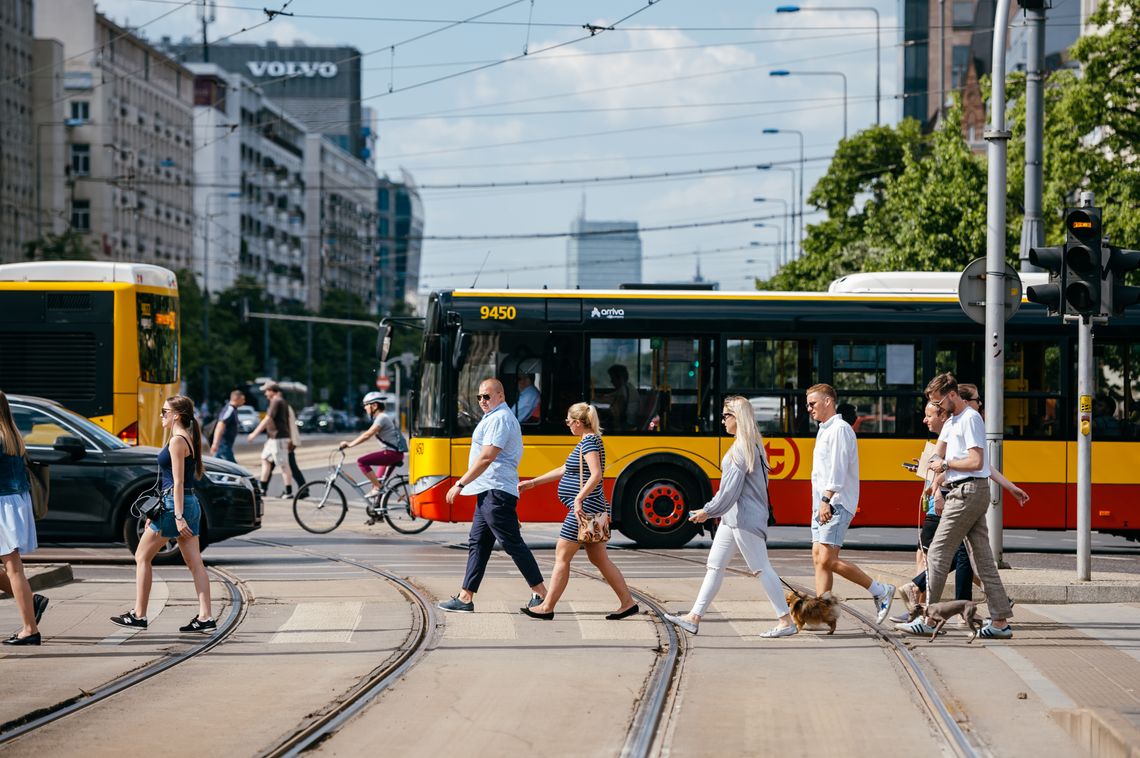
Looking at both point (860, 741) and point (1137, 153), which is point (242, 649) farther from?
point (1137, 153)

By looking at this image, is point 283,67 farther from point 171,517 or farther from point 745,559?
point 745,559

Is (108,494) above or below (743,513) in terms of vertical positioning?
below

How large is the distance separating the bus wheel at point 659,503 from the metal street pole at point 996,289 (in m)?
4.61

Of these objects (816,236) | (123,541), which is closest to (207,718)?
(123,541)

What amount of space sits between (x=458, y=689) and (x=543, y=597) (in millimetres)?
3677

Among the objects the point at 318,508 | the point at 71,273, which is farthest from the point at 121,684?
the point at 71,273

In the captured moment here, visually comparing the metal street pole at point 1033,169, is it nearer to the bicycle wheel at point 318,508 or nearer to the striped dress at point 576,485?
the striped dress at point 576,485

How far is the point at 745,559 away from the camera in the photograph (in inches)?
470

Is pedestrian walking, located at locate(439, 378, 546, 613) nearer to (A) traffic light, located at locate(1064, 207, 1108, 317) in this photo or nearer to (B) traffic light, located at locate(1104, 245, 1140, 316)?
(A) traffic light, located at locate(1064, 207, 1108, 317)

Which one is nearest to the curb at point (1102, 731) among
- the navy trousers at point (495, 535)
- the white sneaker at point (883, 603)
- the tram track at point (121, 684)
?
the white sneaker at point (883, 603)

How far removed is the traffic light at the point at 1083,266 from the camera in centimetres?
1406

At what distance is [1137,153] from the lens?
33.1 metres

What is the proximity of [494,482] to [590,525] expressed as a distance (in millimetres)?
807

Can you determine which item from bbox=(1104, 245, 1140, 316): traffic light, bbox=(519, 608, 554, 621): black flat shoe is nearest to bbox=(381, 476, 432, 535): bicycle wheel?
bbox=(519, 608, 554, 621): black flat shoe
